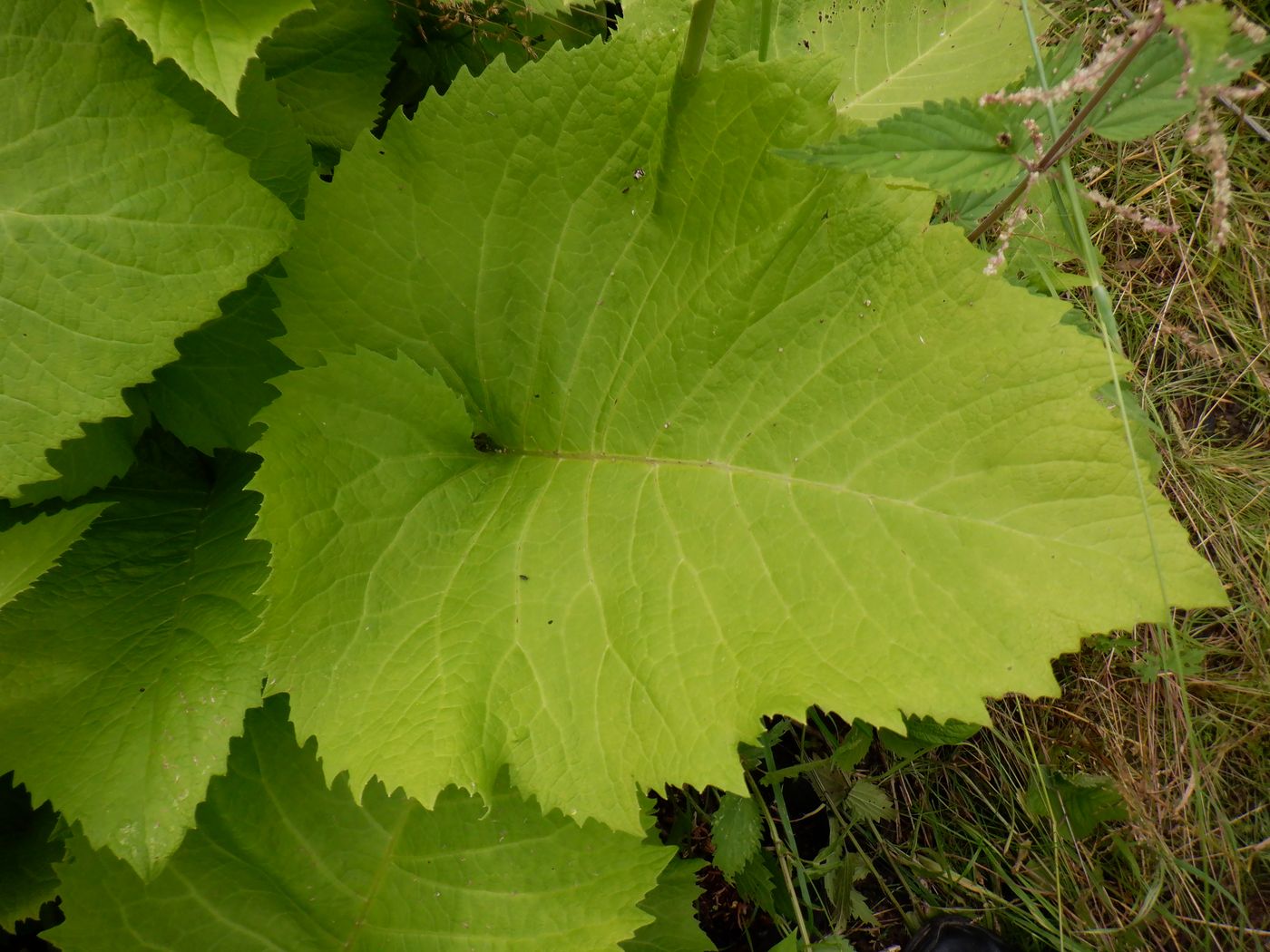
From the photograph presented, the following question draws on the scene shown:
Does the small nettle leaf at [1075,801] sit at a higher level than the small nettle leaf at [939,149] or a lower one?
lower

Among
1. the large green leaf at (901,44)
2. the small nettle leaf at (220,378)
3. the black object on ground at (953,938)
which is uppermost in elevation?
the large green leaf at (901,44)

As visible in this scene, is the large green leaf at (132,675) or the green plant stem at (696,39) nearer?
the green plant stem at (696,39)

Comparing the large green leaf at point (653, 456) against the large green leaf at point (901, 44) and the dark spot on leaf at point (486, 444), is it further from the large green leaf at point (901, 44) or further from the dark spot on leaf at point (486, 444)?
the large green leaf at point (901, 44)

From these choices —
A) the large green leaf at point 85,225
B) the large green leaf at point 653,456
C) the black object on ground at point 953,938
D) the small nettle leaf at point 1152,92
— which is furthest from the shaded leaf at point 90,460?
the black object on ground at point 953,938

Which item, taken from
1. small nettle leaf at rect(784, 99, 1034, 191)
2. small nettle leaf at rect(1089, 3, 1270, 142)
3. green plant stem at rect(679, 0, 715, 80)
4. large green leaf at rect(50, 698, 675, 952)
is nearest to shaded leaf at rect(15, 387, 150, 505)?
large green leaf at rect(50, 698, 675, 952)

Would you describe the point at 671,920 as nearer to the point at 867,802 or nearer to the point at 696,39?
the point at 867,802

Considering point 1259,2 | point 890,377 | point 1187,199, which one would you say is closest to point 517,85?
point 890,377

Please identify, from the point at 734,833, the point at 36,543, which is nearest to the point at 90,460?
the point at 36,543

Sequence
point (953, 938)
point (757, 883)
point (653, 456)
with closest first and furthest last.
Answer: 1. point (653, 456)
2. point (757, 883)
3. point (953, 938)
